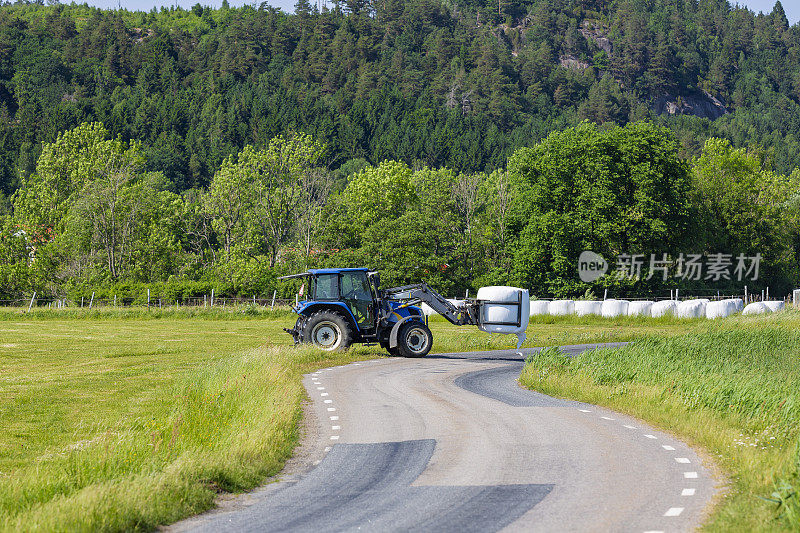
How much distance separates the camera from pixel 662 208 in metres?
66.1

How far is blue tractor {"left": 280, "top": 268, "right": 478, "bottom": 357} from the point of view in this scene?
101 ft

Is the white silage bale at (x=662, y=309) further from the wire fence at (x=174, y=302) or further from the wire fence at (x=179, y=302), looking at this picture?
the wire fence at (x=174, y=302)

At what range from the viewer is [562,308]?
5397 cm

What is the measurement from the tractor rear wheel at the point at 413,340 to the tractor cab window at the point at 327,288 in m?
2.69

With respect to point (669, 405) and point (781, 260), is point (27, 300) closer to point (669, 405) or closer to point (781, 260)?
point (669, 405)

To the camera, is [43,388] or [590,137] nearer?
[43,388]

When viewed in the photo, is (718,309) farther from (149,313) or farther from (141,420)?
(141,420)

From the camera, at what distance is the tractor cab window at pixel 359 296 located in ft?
101

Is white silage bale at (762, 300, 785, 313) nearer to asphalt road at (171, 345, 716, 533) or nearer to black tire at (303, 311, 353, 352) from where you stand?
Result: black tire at (303, 311, 353, 352)

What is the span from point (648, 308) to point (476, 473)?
4283cm

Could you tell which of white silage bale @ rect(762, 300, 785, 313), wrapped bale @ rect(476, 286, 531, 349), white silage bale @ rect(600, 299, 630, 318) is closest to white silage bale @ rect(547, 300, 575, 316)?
Result: white silage bale @ rect(600, 299, 630, 318)

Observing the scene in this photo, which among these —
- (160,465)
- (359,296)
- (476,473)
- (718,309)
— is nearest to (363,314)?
(359,296)

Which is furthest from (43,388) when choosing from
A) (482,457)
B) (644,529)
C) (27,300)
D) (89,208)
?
(89,208)

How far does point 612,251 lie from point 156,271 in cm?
3897
